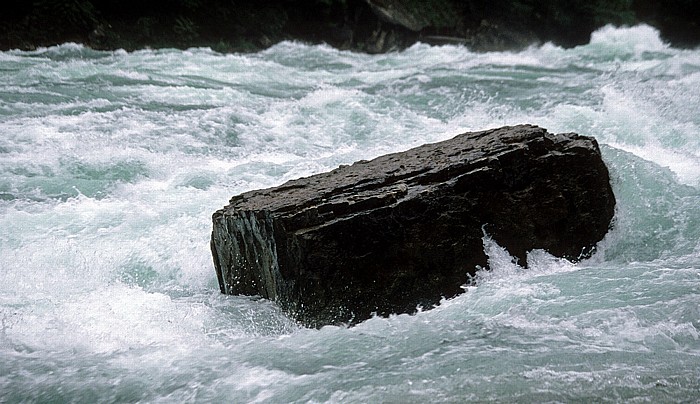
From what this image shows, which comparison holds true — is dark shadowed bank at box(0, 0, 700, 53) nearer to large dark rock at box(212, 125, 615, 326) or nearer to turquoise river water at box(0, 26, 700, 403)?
turquoise river water at box(0, 26, 700, 403)

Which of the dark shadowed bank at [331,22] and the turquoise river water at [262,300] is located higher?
the dark shadowed bank at [331,22]

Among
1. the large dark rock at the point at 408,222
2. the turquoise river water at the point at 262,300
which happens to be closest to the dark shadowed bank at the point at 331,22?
the turquoise river water at the point at 262,300

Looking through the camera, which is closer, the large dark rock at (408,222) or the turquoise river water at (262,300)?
the turquoise river water at (262,300)

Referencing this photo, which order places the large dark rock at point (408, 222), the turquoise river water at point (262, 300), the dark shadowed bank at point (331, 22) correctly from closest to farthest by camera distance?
the turquoise river water at point (262, 300), the large dark rock at point (408, 222), the dark shadowed bank at point (331, 22)

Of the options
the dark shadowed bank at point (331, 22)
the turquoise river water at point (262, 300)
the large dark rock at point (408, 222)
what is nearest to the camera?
the turquoise river water at point (262, 300)

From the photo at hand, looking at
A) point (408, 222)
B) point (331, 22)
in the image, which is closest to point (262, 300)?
point (408, 222)

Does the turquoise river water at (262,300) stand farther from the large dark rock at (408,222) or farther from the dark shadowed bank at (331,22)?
the dark shadowed bank at (331,22)

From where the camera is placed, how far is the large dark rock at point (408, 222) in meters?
2.90

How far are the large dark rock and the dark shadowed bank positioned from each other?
402 inches

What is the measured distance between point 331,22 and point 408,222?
13998 mm

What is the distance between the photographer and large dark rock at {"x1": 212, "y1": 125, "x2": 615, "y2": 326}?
9.52 ft

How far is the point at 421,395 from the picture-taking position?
212 cm

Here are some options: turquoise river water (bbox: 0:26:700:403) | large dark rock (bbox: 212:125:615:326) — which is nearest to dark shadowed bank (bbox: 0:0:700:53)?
turquoise river water (bbox: 0:26:700:403)

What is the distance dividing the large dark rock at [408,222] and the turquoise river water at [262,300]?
0.11 m
